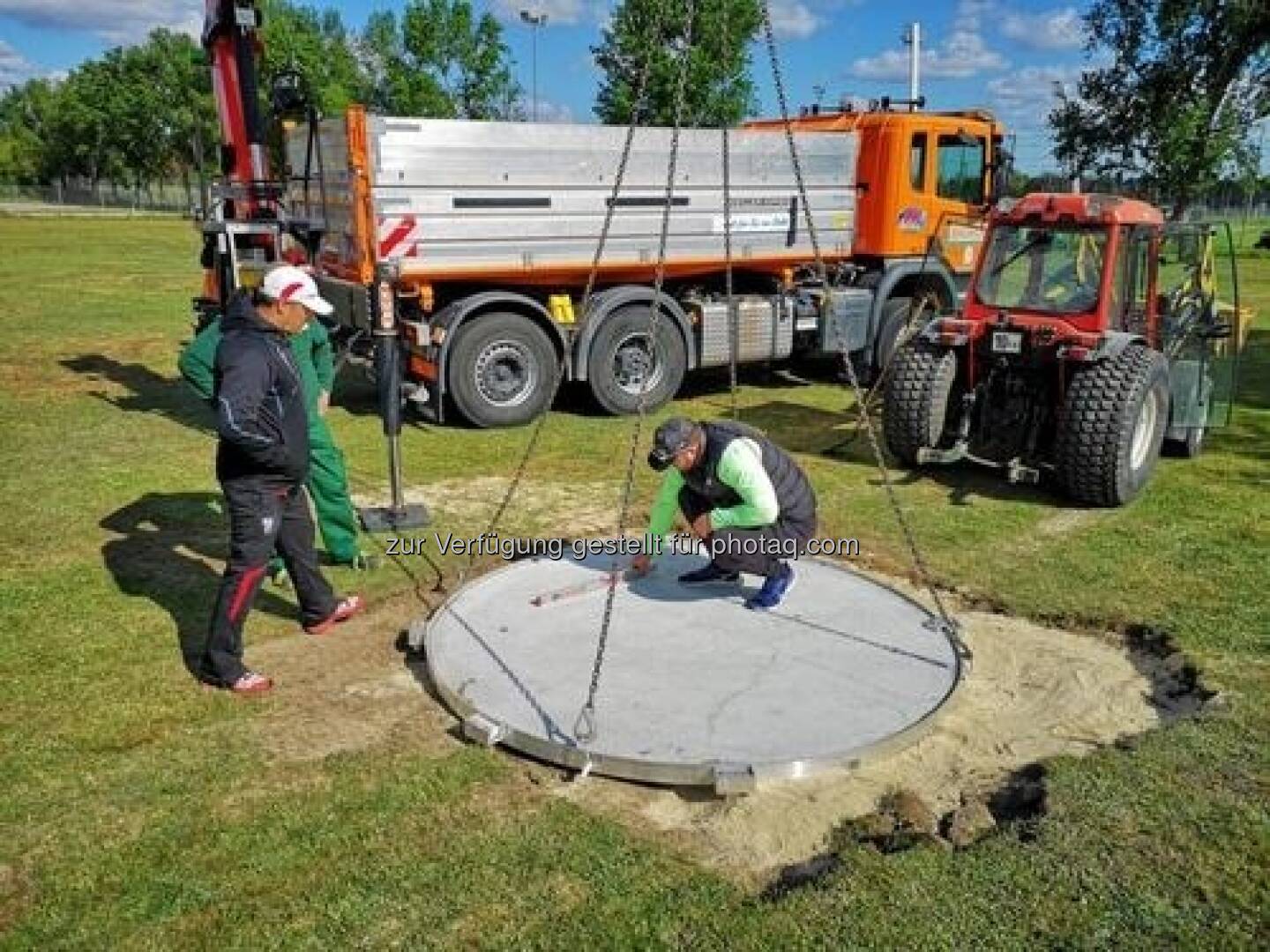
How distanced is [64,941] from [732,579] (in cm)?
356

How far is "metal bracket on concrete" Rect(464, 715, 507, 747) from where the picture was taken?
4.22 meters

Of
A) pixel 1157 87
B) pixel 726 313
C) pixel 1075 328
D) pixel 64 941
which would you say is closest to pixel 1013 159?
pixel 726 313

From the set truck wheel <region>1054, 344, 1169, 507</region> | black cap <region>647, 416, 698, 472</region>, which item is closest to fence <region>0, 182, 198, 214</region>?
truck wheel <region>1054, 344, 1169, 507</region>

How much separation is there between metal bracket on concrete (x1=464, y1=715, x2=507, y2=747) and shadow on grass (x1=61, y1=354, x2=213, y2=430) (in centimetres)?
636

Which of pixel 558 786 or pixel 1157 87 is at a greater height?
pixel 1157 87

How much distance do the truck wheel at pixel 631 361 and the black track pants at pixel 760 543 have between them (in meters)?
4.56

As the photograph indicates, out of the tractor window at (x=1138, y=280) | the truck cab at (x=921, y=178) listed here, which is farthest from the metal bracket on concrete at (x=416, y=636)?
the truck cab at (x=921, y=178)

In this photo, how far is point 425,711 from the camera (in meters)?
4.55

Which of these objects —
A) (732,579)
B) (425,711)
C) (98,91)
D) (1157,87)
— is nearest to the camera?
(425,711)

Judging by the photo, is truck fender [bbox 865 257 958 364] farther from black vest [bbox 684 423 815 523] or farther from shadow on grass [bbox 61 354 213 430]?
shadow on grass [bbox 61 354 213 430]

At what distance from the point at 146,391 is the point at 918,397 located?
7.97 meters

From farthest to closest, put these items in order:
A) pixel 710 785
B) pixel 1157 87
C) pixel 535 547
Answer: pixel 1157 87
pixel 535 547
pixel 710 785

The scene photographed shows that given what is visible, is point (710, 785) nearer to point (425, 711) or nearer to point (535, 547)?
point (425, 711)

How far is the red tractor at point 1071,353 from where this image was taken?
7.26 m
